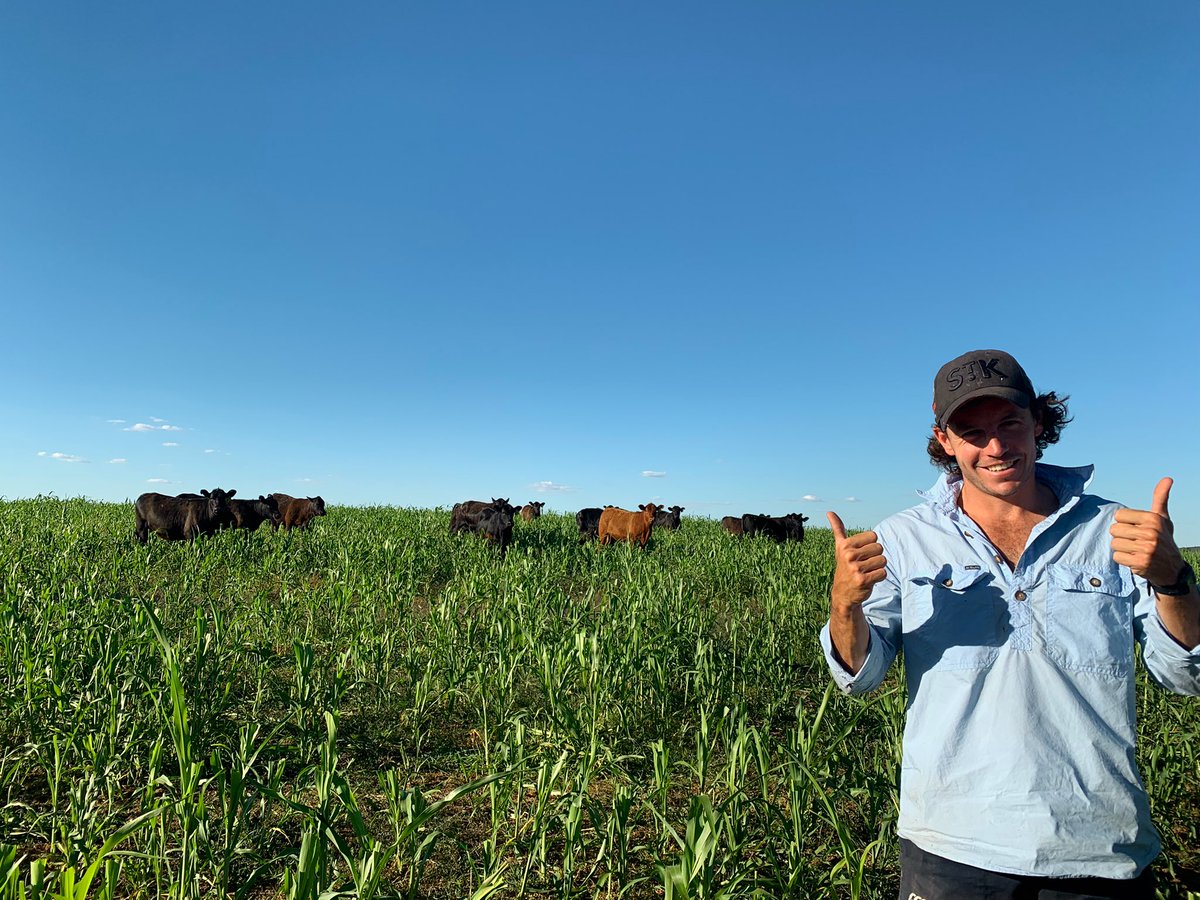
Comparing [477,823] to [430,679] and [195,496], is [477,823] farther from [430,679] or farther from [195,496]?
[195,496]

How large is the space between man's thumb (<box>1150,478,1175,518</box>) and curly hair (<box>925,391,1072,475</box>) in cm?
70

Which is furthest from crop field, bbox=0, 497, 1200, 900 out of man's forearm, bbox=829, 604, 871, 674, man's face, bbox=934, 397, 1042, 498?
man's face, bbox=934, 397, 1042, 498

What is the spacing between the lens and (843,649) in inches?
87.7

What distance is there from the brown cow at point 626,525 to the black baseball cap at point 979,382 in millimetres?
13788

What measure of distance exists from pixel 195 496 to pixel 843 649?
15206 mm

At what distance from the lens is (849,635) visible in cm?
218

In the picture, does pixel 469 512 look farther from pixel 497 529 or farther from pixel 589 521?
pixel 589 521

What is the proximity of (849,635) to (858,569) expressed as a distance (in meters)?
0.26

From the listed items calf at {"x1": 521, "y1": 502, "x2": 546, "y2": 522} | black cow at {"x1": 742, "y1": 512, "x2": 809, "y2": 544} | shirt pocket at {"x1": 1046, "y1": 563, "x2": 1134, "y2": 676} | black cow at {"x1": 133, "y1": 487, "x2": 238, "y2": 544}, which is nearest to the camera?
shirt pocket at {"x1": 1046, "y1": 563, "x2": 1134, "y2": 676}

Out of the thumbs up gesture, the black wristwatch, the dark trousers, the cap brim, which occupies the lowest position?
the dark trousers

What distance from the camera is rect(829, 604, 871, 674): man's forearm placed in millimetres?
2143

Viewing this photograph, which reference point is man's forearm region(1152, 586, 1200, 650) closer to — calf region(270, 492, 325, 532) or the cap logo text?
the cap logo text

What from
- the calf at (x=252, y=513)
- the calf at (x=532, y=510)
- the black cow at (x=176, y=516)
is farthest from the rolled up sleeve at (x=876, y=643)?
the calf at (x=532, y=510)

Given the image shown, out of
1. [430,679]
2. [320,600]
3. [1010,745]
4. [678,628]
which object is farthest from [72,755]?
[1010,745]
